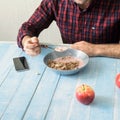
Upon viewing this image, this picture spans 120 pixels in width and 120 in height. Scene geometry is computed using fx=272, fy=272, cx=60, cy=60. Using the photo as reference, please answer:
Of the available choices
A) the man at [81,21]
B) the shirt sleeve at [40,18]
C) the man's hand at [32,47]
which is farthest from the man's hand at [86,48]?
the shirt sleeve at [40,18]

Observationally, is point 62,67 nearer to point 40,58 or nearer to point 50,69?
point 50,69

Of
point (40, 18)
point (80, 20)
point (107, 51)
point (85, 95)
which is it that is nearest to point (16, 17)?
point (40, 18)

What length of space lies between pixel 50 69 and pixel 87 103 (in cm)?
31

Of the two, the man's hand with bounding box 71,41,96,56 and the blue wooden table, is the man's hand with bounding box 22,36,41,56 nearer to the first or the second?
the blue wooden table

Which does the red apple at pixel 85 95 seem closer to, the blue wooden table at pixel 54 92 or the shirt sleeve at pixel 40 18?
the blue wooden table at pixel 54 92

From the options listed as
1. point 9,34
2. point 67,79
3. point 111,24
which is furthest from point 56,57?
point 9,34

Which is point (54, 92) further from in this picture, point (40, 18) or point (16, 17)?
point (16, 17)

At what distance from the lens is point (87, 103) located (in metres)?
0.99

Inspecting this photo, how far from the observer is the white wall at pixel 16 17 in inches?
90.2

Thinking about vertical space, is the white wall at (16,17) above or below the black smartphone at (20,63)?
below

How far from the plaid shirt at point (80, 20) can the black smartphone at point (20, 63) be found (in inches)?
5.4

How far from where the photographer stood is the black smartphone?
1.24 metres

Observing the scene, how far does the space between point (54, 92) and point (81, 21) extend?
0.59 meters

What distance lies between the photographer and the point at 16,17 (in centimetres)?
236
